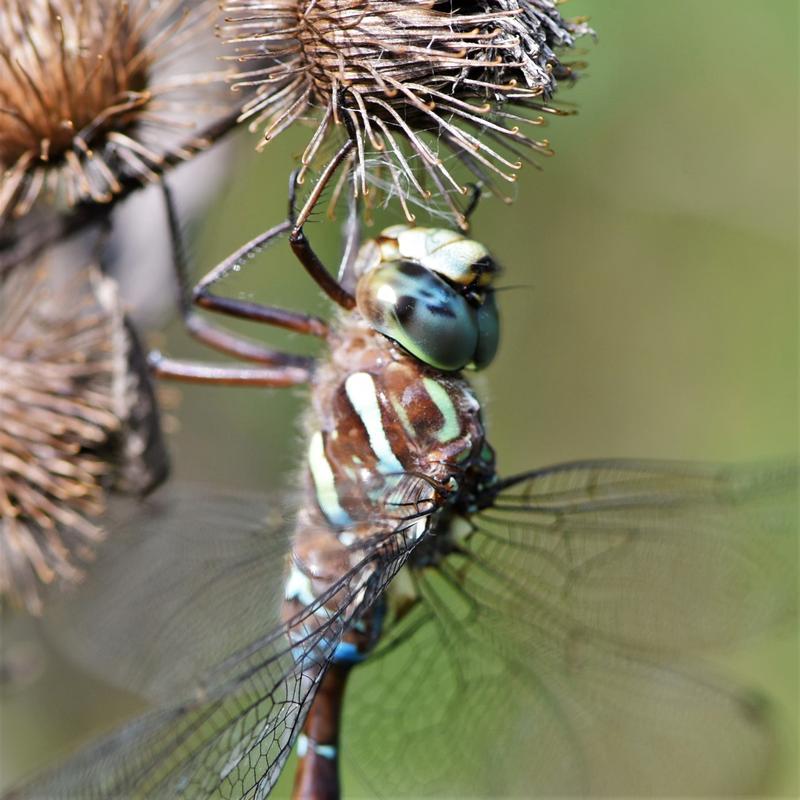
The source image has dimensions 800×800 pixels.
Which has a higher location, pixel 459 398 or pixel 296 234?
pixel 296 234

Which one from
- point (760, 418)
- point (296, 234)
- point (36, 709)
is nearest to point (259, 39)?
point (296, 234)

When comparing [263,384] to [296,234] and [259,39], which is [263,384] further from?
[259,39]

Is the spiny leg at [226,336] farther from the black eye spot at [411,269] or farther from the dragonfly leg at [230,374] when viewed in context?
the black eye spot at [411,269]

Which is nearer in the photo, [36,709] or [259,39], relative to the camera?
[259,39]

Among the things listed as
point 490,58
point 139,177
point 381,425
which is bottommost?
point 381,425

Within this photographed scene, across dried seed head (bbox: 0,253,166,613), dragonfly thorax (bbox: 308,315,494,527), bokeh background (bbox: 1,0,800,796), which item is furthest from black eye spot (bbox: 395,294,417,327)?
bokeh background (bbox: 1,0,800,796)

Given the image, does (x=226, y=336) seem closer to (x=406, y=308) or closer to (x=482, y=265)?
(x=406, y=308)

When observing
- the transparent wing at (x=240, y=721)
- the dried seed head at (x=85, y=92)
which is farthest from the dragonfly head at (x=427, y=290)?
the dried seed head at (x=85, y=92)

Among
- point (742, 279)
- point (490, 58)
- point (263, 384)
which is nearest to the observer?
point (490, 58)
